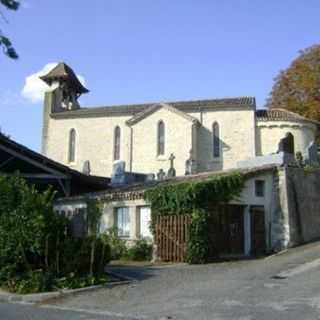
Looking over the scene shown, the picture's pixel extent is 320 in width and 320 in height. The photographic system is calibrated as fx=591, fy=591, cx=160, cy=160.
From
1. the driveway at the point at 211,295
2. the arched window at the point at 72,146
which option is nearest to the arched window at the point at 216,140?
the arched window at the point at 72,146

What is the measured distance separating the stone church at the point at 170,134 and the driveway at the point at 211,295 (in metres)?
25.4

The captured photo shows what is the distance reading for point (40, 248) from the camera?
15602mm

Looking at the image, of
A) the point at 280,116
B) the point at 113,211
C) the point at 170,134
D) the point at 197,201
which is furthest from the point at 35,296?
the point at 170,134

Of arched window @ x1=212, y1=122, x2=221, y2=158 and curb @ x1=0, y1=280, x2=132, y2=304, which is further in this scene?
arched window @ x1=212, y1=122, x2=221, y2=158

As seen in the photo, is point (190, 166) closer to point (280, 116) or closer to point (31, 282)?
point (280, 116)

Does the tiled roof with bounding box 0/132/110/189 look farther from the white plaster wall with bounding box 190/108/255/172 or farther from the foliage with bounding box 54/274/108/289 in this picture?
the white plaster wall with bounding box 190/108/255/172

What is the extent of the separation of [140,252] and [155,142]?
2675cm

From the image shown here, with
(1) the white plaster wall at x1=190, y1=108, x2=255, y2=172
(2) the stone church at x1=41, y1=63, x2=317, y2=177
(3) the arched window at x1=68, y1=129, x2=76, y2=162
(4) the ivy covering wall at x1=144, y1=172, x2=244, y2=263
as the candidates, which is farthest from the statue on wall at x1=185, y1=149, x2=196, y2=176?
(4) the ivy covering wall at x1=144, y1=172, x2=244, y2=263

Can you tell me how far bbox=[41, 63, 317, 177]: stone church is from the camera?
46719 mm

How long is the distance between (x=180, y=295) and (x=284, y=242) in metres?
11.4

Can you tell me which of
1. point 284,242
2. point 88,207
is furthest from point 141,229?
point 284,242

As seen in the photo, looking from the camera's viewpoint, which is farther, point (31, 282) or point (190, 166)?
point (190, 166)

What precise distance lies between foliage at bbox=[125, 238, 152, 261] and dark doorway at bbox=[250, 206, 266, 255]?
4.24 metres

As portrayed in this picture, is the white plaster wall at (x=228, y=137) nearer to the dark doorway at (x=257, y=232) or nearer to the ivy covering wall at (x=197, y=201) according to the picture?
the dark doorway at (x=257, y=232)
